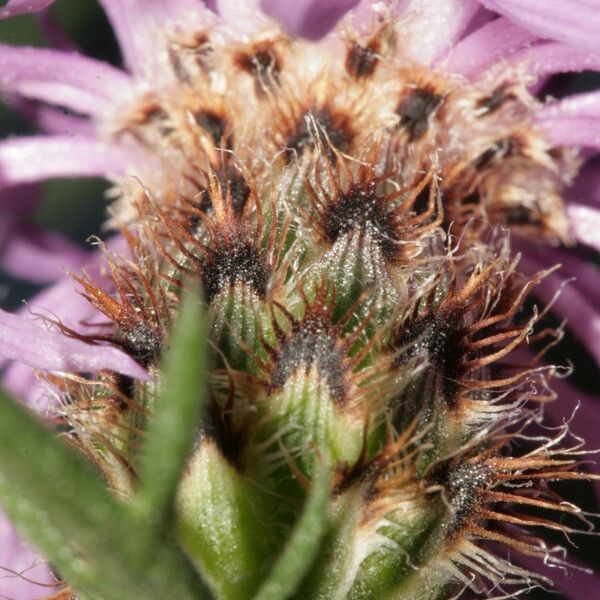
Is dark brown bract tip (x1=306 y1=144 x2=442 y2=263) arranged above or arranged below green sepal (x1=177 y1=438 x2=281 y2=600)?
above


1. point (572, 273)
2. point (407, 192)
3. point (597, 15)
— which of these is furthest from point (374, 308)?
point (572, 273)

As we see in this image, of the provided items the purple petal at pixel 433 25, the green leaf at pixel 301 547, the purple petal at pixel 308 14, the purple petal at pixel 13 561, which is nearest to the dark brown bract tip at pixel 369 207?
the purple petal at pixel 308 14

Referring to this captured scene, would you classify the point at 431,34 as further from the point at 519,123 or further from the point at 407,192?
the point at 407,192

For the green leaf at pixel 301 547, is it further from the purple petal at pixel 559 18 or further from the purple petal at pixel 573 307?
the purple petal at pixel 573 307

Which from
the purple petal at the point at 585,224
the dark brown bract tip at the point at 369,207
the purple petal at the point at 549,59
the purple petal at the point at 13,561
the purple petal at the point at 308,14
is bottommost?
the purple petal at the point at 13,561

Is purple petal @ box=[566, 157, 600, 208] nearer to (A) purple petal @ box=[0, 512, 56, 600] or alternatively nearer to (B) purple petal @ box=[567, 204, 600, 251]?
(B) purple petal @ box=[567, 204, 600, 251]

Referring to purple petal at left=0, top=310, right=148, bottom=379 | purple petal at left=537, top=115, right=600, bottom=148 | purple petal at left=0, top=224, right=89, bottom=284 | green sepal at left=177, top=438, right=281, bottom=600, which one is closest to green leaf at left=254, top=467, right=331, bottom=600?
green sepal at left=177, top=438, right=281, bottom=600
